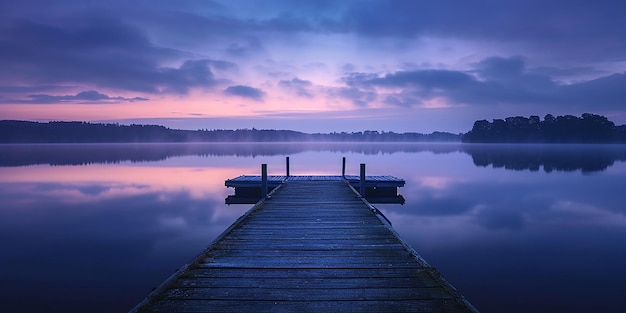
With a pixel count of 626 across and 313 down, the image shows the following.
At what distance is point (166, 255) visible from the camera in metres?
11.4

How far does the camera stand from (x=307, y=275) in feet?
16.8

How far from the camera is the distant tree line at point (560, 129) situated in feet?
514

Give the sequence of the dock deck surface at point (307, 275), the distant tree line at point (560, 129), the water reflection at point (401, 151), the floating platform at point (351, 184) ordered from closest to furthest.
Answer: the dock deck surface at point (307, 275) → the floating platform at point (351, 184) → the water reflection at point (401, 151) → the distant tree line at point (560, 129)

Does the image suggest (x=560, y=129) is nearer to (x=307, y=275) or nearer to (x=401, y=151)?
(x=401, y=151)

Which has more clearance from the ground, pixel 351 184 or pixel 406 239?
pixel 351 184

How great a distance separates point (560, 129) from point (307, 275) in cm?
19527

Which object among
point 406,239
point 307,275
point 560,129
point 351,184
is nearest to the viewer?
point 307,275

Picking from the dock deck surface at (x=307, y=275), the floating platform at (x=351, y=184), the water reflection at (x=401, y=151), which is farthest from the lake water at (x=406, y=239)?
the water reflection at (x=401, y=151)

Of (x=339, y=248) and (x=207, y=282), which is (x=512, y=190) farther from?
(x=207, y=282)

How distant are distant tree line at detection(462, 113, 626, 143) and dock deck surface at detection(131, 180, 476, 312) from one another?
7468 inches

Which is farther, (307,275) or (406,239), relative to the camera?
(406,239)

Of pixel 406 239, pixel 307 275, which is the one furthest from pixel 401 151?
pixel 307 275

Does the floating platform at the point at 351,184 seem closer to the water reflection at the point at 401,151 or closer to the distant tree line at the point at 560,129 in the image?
the water reflection at the point at 401,151

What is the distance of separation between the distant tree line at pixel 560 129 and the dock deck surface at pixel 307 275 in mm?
189680
